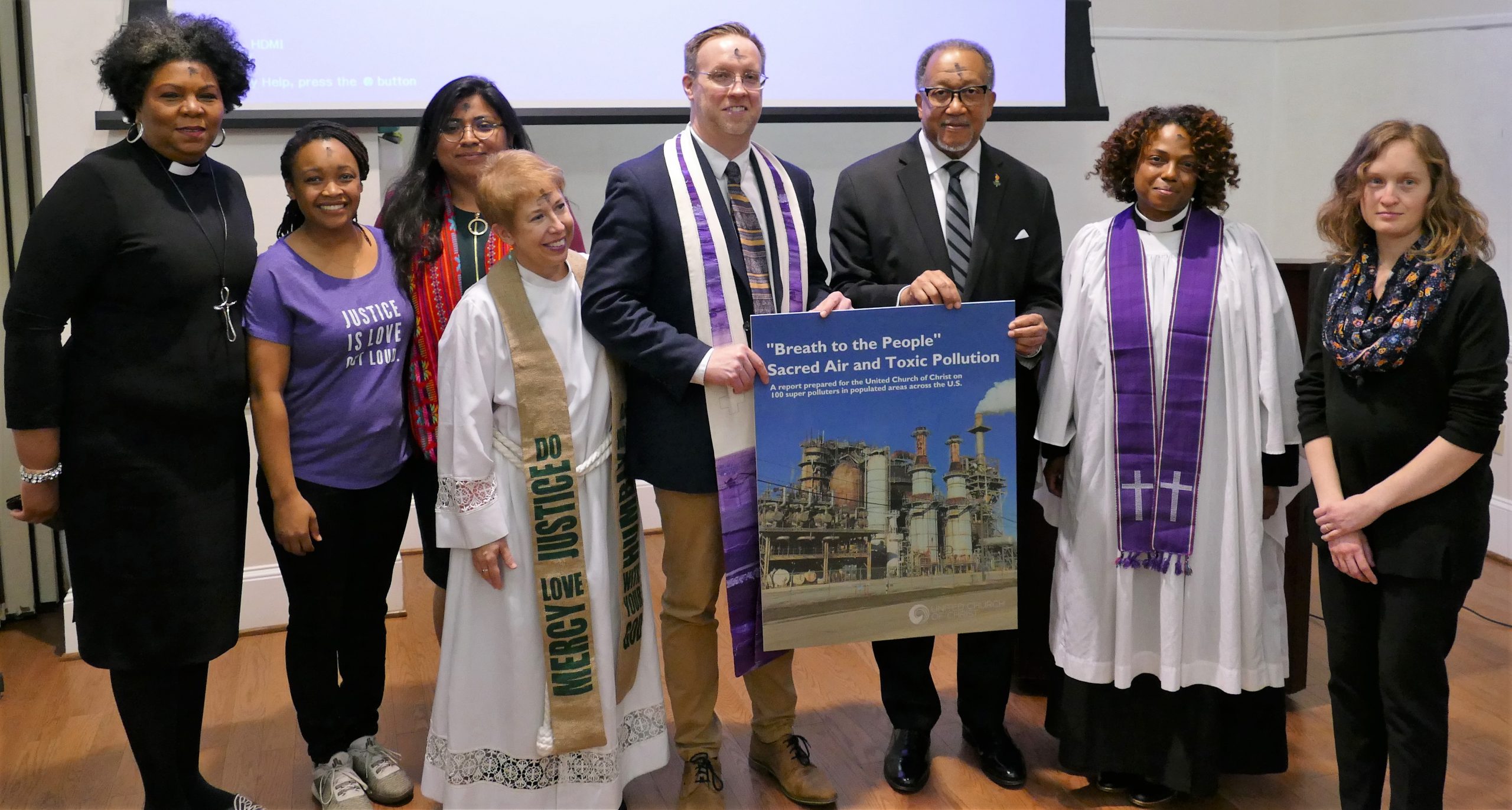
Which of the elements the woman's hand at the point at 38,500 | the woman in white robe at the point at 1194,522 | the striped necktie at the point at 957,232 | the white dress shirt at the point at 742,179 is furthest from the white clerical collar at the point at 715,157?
the woman's hand at the point at 38,500

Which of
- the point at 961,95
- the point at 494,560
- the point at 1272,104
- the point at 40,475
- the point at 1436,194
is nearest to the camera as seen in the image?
the point at 1436,194

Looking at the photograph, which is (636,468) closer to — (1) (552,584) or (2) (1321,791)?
(1) (552,584)

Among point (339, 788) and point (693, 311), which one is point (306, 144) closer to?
point (693, 311)

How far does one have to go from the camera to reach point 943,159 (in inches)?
103

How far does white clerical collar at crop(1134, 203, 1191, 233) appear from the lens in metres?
2.47

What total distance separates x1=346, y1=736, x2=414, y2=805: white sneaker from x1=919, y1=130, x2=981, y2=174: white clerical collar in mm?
1913

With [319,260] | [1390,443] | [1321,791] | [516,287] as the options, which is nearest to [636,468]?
[516,287]

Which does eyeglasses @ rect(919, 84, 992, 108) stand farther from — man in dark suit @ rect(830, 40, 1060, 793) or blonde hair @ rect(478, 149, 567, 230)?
blonde hair @ rect(478, 149, 567, 230)

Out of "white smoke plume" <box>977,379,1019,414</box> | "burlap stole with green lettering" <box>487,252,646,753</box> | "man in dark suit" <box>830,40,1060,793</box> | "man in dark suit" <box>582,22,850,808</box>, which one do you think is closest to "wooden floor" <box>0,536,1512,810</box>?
"man in dark suit" <box>830,40,1060,793</box>

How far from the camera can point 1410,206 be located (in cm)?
208

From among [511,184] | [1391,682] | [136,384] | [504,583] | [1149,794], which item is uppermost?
[511,184]

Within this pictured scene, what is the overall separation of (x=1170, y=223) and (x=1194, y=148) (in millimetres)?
168

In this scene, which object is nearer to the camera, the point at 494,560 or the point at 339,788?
the point at 494,560

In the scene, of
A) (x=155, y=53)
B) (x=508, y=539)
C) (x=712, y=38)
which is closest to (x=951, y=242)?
(x=712, y=38)
